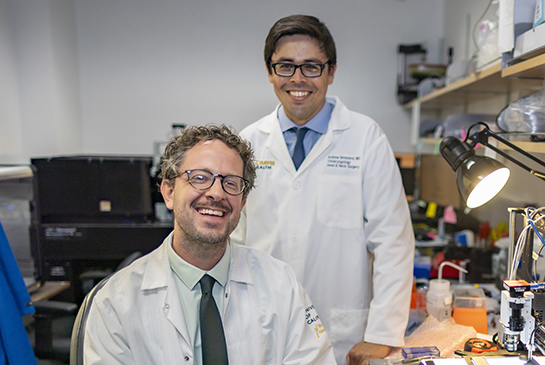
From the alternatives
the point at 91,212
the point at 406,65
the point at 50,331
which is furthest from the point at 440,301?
the point at 406,65

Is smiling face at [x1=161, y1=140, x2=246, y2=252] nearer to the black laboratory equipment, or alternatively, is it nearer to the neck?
the neck

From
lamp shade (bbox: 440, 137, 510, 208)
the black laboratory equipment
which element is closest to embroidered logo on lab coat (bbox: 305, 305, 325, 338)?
lamp shade (bbox: 440, 137, 510, 208)

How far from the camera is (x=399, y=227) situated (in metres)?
1.35

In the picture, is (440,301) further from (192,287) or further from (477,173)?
(192,287)

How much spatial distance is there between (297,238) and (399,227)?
0.37 meters

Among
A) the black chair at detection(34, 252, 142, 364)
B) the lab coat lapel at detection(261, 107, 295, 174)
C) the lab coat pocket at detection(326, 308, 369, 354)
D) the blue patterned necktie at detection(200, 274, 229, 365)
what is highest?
the lab coat lapel at detection(261, 107, 295, 174)

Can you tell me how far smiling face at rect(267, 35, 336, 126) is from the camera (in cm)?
Answer: 137

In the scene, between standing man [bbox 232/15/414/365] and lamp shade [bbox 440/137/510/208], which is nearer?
lamp shade [bbox 440/137/510/208]

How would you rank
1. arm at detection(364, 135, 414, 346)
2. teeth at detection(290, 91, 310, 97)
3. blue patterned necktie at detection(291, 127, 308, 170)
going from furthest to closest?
blue patterned necktie at detection(291, 127, 308, 170), teeth at detection(290, 91, 310, 97), arm at detection(364, 135, 414, 346)

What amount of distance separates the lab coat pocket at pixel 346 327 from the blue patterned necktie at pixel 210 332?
0.54m

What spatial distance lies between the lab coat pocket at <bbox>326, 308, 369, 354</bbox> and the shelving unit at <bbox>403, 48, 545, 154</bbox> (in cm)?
80

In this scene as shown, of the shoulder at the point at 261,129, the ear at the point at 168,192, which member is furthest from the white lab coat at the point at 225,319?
the shoulder at the point at 261,129

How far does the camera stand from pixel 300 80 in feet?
4.53

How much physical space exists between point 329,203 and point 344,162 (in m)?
0.17
